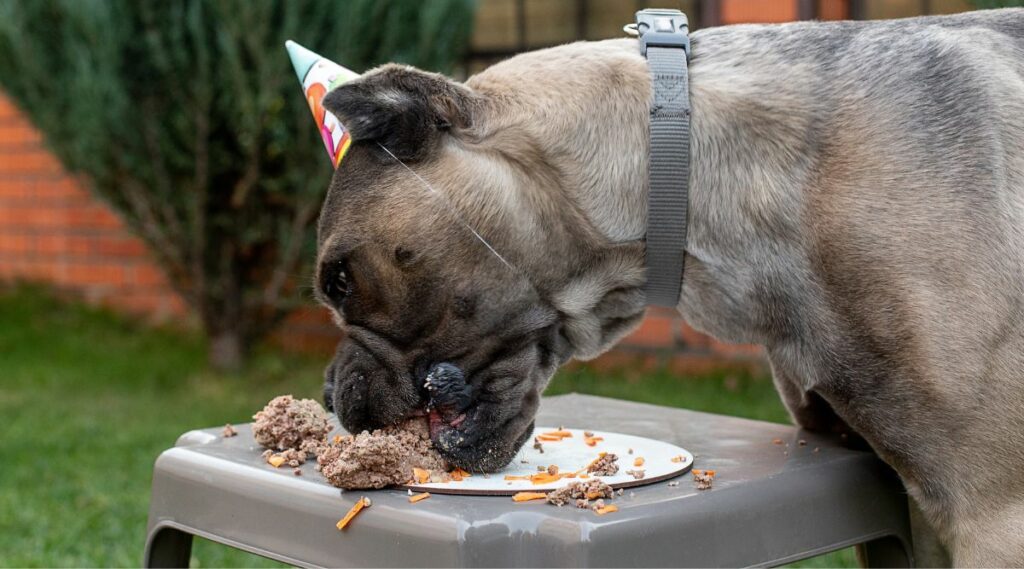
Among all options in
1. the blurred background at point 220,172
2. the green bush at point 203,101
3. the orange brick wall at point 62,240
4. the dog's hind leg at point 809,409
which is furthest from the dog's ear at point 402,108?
the orange brick wall at point 62,240

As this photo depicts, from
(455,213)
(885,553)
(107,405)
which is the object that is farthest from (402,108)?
(107,405)

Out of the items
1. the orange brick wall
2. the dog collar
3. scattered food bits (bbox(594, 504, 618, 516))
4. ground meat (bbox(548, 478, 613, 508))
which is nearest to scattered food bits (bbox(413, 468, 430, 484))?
ground meat (bbox(548, 478, 613, 508))

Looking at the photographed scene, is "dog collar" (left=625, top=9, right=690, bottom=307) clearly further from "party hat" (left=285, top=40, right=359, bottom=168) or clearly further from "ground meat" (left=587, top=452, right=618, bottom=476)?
"party hat" (left=285, top=40, right=359, bottom=168)

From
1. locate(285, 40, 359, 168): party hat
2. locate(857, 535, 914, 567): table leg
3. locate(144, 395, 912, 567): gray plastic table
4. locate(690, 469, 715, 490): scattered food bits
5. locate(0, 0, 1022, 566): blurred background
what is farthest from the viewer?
locate(0, 0, 1022, 566): blurred background

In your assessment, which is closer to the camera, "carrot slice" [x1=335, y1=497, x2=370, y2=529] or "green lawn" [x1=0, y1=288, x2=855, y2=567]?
"carrot slice" [x1=335, y1=497, x2=370, y2=529]

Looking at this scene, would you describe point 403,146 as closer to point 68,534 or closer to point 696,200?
point 696,200

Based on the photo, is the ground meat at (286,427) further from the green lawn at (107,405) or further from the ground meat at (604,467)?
the green lawn at (107,405)

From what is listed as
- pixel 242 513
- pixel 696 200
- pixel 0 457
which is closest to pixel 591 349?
pixel 696 200
